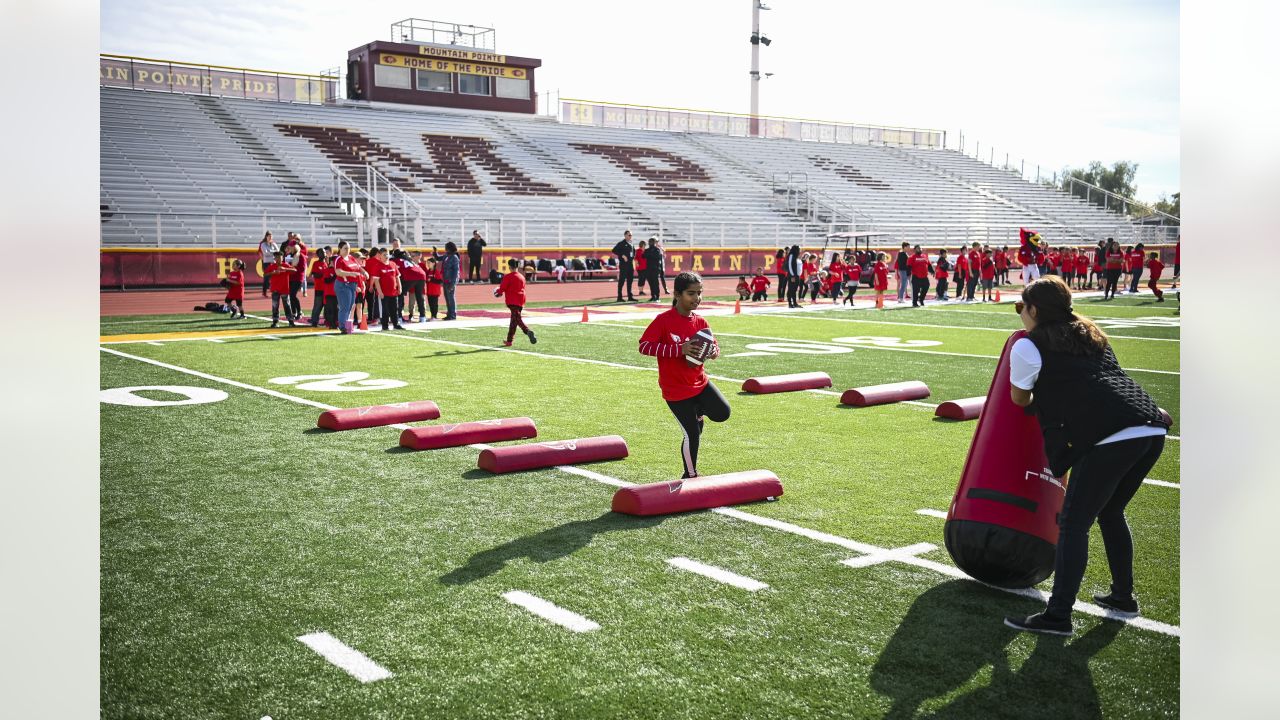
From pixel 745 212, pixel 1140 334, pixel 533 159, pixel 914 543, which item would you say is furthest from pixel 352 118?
pixel 914 543

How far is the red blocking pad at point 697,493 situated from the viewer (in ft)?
20.9

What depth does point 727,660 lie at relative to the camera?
426cm

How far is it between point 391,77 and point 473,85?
160 inches

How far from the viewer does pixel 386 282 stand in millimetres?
18562

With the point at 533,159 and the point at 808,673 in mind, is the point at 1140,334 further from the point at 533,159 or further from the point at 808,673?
the point at 533,159

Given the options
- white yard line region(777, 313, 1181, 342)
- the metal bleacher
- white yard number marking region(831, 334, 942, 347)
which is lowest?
white yard number marking region(831, 334, 942, 347)

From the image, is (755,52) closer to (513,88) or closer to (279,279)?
(513,88)

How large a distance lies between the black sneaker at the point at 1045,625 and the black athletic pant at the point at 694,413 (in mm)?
2940

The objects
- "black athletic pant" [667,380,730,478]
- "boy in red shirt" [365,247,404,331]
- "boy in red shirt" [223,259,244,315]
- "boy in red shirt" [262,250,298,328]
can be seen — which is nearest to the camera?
"black athletic pant" [667,380,730,478]

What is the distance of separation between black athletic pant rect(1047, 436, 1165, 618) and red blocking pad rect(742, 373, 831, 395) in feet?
22.3

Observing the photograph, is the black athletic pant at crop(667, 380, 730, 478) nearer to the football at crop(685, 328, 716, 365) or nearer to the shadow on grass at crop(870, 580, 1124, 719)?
the football at crop(685, 328, 716, 365)

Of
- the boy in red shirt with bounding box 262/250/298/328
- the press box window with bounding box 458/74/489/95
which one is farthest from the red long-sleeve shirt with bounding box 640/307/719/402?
the press box window with bounding box 458/74/489/95

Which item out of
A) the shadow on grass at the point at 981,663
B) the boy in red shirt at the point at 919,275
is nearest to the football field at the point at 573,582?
the shadow on grass at the point at 981,663

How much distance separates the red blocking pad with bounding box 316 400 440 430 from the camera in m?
9.27
